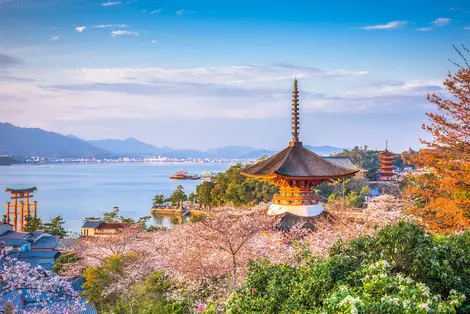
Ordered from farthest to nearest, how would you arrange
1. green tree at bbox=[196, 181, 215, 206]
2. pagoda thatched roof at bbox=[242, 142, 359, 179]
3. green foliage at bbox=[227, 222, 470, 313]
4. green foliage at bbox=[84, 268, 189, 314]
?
green tree at bbox=[196, 181, 215, 206]
pagoda thatched roof at bbox=[242, 142, 359, 179]
green foliage at bbox=[84, 268, 189, 314]
green foliage at bbox=[227, 222, 470, 313]

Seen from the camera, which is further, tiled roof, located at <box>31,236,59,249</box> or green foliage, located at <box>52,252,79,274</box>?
tiled roof, located at <box>31,236,59,249</box>

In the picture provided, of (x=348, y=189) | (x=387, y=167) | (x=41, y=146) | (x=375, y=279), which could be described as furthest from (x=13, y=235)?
(x=41, y=146)

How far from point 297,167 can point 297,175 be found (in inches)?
→ 12.7

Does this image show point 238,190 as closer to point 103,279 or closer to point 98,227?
point 98,227

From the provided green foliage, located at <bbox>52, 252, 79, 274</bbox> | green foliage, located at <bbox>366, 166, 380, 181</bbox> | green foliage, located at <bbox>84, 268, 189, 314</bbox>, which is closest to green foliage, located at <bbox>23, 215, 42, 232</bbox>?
green foliage, located at <bbox>52, 252, 79, 274</bbox>

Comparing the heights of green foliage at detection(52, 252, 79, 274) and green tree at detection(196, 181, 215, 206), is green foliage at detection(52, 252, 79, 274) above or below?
below

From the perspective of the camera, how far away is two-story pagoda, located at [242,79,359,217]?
10523 mm

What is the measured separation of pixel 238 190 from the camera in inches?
1046

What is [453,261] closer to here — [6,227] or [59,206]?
[6,227]

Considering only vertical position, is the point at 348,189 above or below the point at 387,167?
below

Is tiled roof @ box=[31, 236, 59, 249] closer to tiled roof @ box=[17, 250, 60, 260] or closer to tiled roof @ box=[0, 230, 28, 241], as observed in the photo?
tiled roof @ box=[17, 250, 60, 260]

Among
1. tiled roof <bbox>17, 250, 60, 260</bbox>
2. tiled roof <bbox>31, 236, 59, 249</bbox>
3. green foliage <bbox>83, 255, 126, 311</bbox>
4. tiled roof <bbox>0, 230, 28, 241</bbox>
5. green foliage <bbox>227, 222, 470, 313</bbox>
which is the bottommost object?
tiled roof <bbox>17, 250, 60, 260</bbox>

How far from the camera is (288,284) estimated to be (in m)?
4.25

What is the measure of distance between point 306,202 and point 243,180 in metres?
16.3
